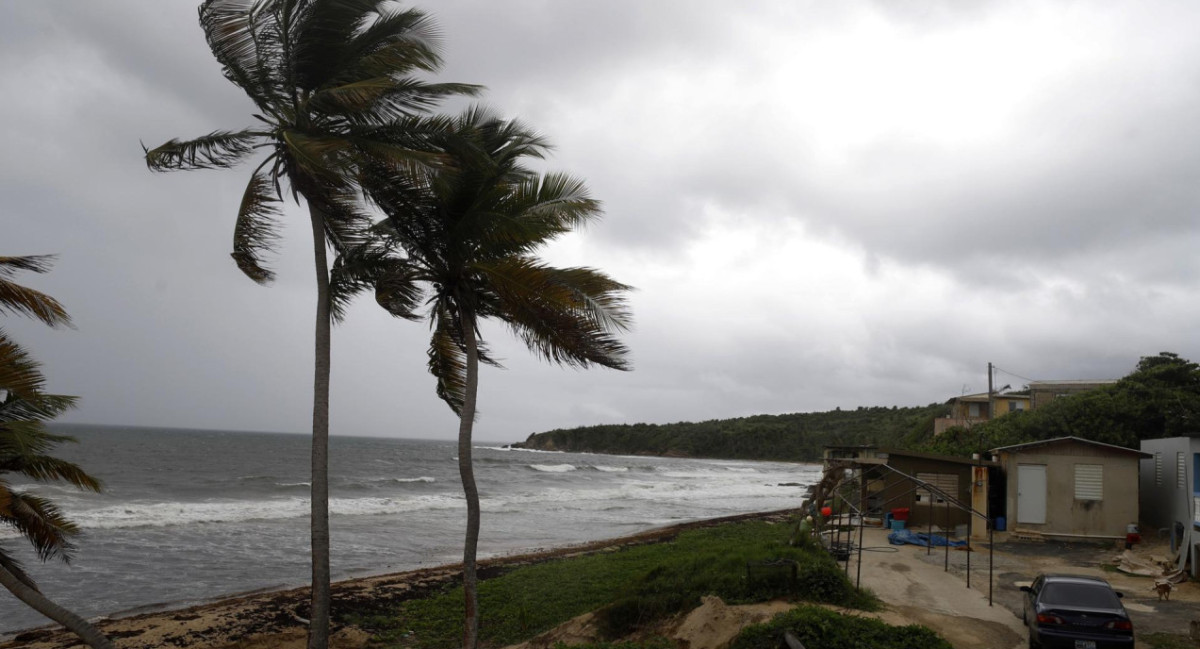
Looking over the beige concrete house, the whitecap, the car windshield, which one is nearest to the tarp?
the beige concrete house

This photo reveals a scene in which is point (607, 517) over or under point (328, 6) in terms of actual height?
under

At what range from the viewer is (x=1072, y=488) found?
21312 millimetres

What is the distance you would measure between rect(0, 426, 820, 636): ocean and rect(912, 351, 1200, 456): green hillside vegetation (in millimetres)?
14632

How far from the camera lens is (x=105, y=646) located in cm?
794

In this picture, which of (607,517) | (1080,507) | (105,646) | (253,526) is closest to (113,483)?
(253,526)

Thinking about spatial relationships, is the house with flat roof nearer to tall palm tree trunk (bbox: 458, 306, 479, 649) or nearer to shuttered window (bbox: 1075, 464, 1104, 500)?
shuttered window (bbox: 1075, 464, 1104, 500)

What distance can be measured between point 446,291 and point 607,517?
3154 cm

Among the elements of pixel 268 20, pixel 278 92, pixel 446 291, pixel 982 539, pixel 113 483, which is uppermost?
pixel 268 20

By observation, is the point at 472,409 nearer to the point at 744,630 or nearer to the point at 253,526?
the point at 744,630

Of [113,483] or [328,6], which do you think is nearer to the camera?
[328,6]

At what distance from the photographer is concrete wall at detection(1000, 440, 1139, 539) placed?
20703 millimetres

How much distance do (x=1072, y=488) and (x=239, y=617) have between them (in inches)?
821

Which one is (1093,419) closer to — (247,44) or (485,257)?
(485,257)

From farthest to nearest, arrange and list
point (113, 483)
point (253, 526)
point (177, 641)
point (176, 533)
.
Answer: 1. point (113, 483)
2. point (253, 526)
3. point (176, 533)
4. point (177, 641)
